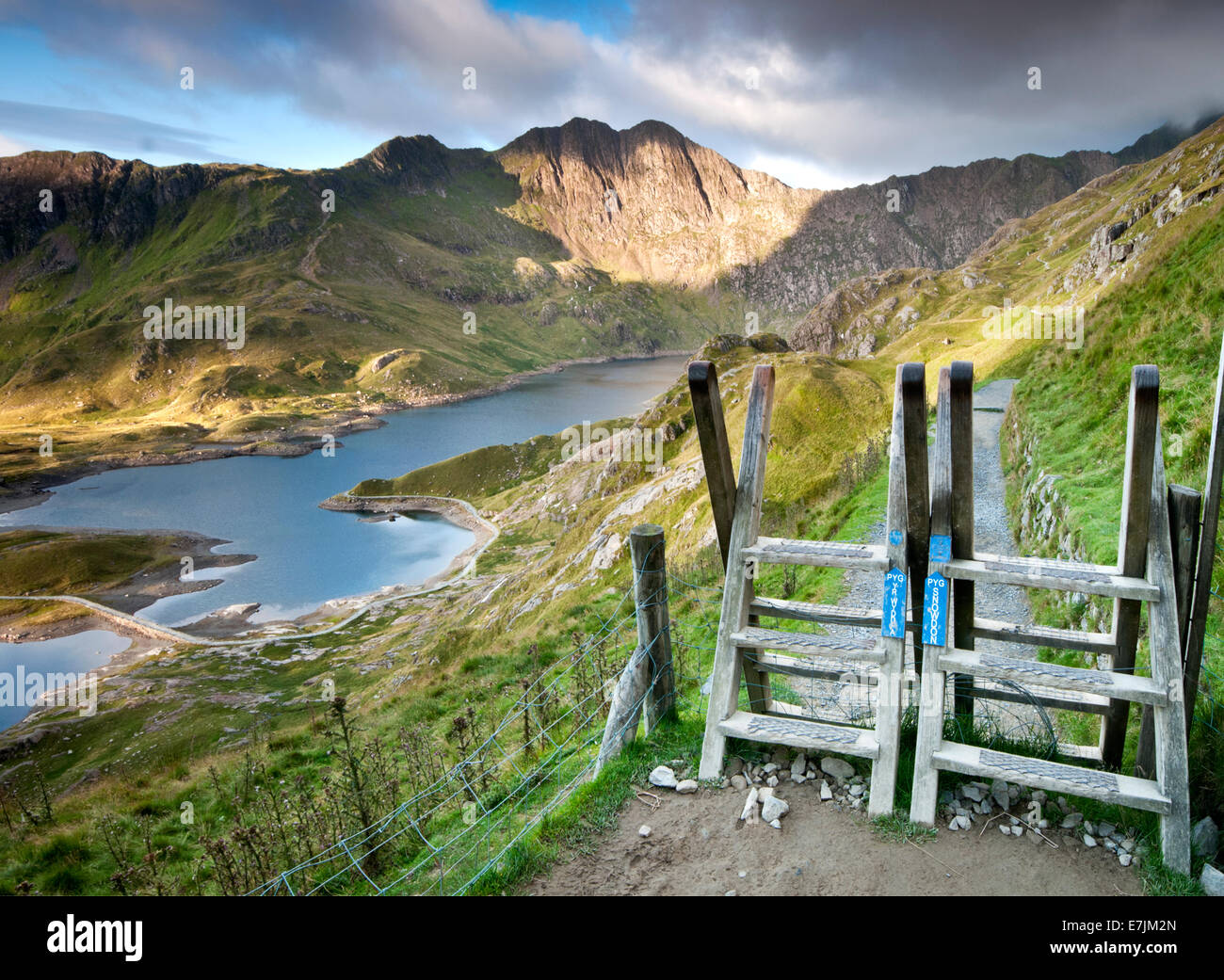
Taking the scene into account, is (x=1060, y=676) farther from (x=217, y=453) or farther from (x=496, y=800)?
(x=217, y=453)

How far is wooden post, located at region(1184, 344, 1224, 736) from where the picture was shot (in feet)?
14.5

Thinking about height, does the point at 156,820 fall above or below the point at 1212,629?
below

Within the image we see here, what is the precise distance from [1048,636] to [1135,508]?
142cm

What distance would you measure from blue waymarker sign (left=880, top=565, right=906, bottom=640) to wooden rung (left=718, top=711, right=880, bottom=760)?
97cm

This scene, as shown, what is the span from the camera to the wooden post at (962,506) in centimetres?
468

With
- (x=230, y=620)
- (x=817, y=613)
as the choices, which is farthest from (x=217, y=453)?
(x=817, y=613)

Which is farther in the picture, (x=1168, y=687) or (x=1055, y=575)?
(x=1055, y=575)

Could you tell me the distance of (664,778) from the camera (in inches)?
227

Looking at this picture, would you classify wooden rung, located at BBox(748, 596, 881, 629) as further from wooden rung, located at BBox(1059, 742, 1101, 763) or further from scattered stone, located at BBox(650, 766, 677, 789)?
wooden rung, located at BBox(1059, 742, 1101, 763)

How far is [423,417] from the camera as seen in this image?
190m

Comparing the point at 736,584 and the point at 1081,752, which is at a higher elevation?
the point at 736,584
